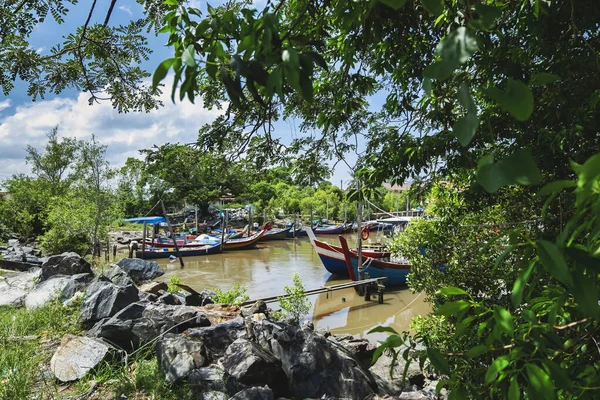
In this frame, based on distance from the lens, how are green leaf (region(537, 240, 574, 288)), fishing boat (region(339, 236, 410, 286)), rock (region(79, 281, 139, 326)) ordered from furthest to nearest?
fishing boat (region(339, 236, 410, 286)), rock (region(79, 281, 139, 326)), green leaf (region(537, 240, 574, 288))

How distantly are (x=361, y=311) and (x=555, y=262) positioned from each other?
11370 millimetres

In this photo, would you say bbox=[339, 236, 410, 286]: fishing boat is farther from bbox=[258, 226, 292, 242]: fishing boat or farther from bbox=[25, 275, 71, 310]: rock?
bbox=[258, 226, 292, 242]: fishing boat

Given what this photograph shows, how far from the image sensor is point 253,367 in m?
3.63

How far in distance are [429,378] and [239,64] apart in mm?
6002

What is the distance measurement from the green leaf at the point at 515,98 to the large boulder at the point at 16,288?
7.91 meters

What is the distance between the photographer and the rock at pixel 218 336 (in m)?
4.45

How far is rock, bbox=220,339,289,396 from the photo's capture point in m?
3.59

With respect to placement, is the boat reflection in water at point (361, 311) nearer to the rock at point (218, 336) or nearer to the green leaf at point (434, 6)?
the rock at point (218, 336)

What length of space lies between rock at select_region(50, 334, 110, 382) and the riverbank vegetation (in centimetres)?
201

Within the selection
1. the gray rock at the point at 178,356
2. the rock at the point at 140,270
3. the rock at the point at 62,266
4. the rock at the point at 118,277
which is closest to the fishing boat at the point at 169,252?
the rock at the point at 140,270

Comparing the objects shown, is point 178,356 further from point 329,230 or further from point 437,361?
point 329,230

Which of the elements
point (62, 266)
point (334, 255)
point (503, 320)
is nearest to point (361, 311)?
point (334, 255)

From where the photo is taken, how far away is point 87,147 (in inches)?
564

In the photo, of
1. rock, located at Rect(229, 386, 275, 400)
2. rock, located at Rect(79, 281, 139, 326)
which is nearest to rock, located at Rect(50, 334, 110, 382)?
rock, located at Rect(79, 281, 139, 326)
